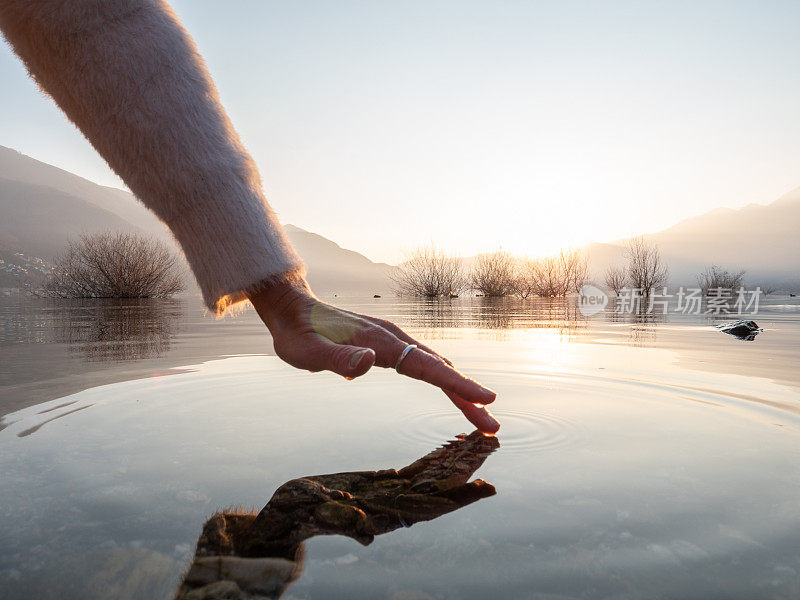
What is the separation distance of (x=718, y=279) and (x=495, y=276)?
8.33 metres

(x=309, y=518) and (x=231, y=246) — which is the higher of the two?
(x=231, y=246)

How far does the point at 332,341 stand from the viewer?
4.13 feet

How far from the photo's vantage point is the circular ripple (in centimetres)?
153

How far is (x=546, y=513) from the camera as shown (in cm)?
102

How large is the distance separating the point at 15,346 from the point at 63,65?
3958 millimetres

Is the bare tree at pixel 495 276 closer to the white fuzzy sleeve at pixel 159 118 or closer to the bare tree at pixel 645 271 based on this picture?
the bare tree at pixel 645 271

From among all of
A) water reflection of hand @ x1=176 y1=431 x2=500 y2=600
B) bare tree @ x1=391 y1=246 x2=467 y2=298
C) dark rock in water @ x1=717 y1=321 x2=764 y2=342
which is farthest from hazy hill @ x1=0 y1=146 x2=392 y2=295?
water reflection of hand @ x1=176 y1=431 x2=500 y2=600

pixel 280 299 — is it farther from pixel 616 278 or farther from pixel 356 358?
pixel 616 278

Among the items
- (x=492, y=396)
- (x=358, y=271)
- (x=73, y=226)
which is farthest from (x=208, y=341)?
(x=358, y=271)

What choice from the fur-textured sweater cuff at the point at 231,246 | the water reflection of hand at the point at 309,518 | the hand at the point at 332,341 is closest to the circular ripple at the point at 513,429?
the water reflection of hand at the point at 309,518

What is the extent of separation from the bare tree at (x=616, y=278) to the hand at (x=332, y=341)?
21097 mm

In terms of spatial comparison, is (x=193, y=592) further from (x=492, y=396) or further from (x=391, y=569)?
(x=492, y=396)

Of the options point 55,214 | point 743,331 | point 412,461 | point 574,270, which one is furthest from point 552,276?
point 55,214

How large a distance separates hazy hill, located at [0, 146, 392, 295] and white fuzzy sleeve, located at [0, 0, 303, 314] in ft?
189
